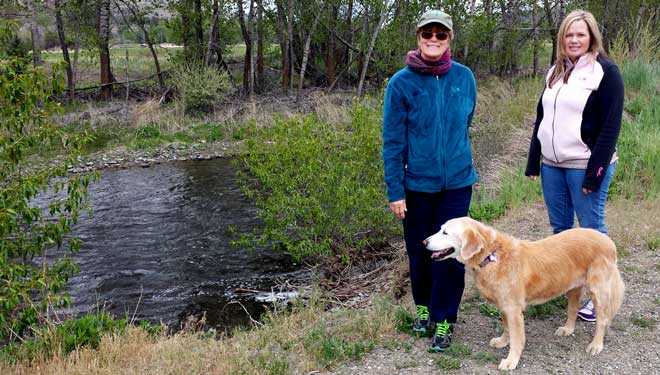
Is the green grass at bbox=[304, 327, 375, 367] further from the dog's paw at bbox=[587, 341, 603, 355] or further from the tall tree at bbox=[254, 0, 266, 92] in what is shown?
the tall tree at bbox=[254, 0, 266, 92]

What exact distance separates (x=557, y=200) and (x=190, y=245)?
623 cm

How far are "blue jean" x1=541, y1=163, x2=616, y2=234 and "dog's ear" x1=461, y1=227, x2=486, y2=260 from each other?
1092 mm

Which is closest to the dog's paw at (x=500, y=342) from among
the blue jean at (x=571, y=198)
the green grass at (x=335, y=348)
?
the green grass at (x=335, y=348)

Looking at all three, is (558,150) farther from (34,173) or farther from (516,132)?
(516,132)

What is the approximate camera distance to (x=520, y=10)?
83.1 ft

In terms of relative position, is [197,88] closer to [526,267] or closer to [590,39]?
[590,39]

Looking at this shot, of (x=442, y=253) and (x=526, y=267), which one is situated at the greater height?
(x=442, y=253)

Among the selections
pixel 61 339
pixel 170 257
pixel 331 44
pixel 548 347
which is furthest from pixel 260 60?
pixel 548 347

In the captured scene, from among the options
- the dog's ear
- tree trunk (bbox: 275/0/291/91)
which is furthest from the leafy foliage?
tree trunk (bbox: 275/0/291/91)

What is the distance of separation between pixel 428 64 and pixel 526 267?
1539 millimetres

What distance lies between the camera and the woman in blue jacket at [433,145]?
159 inches

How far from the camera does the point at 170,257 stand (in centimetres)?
891

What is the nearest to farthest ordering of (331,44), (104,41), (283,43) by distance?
(104,41), (283,43), (331,44)

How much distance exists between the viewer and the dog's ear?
389 centimetres
